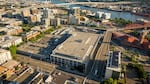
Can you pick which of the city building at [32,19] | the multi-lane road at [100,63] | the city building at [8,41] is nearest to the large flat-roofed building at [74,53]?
the multi-lane road at [100,63]

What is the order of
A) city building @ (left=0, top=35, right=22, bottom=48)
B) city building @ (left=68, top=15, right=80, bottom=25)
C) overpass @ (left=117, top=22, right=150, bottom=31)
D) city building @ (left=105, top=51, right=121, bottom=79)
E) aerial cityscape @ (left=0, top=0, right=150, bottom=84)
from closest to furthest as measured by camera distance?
1. city building @ (left=105, top=51, right=121, bottom=79)
2. aerial cityscape @ (left=0, top=0, right=150, bottom=84)
3. city building @ (left=0, top=35, right=22, bottom=48)
4. overpass @ (left=117, top=22, right=150, bottom=31)
5. city building @ (left=68, top=15, right=80, bottom=25)

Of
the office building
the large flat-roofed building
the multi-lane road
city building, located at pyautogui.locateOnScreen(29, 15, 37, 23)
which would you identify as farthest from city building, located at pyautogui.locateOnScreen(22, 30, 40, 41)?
the multi-lane road

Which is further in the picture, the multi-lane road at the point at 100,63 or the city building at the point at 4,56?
the city building at the point at 4,56

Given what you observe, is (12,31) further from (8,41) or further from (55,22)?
(55,22)

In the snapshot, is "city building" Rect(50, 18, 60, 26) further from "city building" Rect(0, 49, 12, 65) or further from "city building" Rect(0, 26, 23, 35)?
"city building" Rect(0, 49, 12, 65)

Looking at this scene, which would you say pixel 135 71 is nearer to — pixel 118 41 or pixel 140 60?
pixel 140 60

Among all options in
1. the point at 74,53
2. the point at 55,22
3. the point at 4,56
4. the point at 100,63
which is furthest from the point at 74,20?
the point at 4,56

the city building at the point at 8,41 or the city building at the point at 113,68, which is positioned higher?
the city building at the point at 8,41

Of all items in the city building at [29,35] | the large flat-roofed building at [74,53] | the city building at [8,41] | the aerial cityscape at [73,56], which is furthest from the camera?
the city building at [29,35]

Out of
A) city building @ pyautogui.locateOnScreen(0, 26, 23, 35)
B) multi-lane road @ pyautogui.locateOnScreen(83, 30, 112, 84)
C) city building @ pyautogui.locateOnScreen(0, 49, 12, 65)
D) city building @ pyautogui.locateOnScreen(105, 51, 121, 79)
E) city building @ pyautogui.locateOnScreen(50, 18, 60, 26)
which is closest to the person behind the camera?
city building @ pyautogui.locateOnScreen(105, 51, 121, 79)

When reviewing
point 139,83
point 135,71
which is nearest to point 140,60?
point 135,71

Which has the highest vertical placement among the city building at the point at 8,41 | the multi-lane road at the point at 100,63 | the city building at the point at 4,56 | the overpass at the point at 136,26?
the overpass at the point at 136,26

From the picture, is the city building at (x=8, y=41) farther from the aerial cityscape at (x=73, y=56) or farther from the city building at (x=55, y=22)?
the city building at (x=55, y=22)
